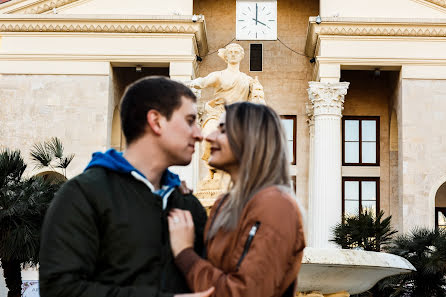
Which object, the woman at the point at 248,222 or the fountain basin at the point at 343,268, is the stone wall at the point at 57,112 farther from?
the woman at the point at 248,222

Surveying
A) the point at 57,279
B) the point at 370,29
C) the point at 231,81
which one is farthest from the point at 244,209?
the point at 370,29

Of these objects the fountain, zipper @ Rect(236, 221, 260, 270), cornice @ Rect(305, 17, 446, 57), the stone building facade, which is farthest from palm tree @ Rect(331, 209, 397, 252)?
zipper @ Rect(236, 221, 260, 270)

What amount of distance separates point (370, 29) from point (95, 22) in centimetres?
1019

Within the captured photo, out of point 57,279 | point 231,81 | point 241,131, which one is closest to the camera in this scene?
point 57,279

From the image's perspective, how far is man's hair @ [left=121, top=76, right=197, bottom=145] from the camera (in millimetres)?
3293

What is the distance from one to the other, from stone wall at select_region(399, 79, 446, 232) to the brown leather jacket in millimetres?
25626

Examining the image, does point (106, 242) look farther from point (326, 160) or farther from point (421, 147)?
point (421, 147)

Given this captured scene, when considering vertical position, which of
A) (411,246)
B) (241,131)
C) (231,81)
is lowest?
(411,246)

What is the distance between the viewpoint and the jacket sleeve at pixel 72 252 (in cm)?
288

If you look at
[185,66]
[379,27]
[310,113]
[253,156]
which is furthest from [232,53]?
[310,113]

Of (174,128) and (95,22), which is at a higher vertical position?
(95,22)

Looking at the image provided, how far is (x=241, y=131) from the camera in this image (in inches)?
123

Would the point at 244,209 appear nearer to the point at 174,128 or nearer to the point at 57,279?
the point at 174,128

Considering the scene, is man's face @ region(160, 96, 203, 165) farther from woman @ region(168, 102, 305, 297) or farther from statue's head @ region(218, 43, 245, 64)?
statue's head @ region(218, 43, 245, 64)
